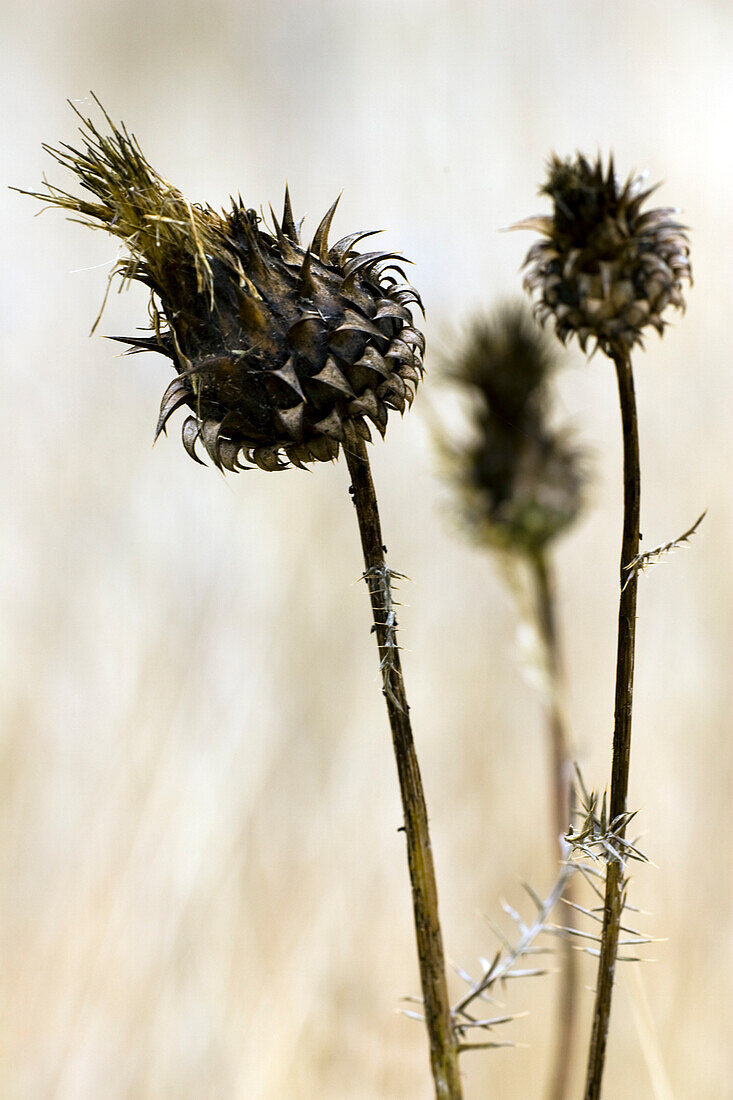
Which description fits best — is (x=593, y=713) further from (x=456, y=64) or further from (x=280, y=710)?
(x=456, y=64)

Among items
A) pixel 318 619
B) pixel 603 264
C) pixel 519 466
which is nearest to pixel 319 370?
pixel 603 264

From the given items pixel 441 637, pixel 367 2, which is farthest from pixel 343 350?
pixel 367 2

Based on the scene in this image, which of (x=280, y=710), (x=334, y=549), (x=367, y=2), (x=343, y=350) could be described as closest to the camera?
(x=343, y=350)

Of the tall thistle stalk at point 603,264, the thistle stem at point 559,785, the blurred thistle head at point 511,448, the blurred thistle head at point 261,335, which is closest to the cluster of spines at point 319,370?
the blurred thistle head at point 261,335

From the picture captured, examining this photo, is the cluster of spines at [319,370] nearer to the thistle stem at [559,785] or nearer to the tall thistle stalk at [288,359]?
the tall thistle stalk at [288,359]

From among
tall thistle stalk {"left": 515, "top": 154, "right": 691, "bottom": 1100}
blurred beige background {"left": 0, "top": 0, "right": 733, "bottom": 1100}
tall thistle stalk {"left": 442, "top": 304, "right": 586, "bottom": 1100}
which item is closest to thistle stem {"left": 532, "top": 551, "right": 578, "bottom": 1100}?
tall thistle stalk {"left": 442, "top": 304, "right": 586, "bottom": 1100}
